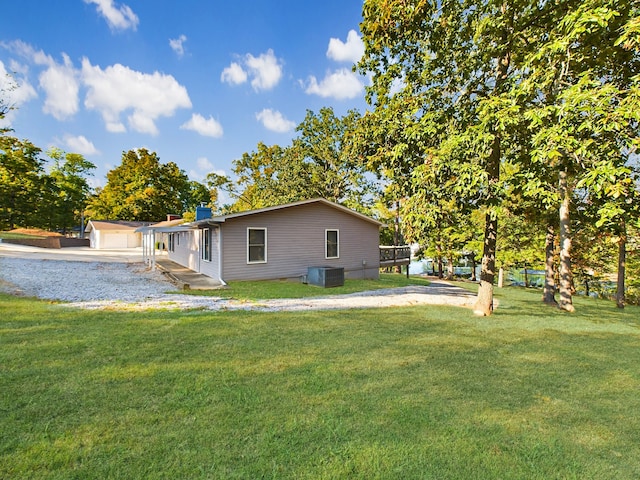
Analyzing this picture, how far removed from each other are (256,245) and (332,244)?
374cm

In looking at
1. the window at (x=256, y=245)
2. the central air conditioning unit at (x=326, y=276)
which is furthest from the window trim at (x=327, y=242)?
the window at (x=256, y=245)

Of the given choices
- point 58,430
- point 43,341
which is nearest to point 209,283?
point 43,341

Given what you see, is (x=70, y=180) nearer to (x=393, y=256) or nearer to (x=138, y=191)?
(x=138, y=191)

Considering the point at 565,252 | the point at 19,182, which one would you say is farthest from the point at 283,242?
the point at 19,182

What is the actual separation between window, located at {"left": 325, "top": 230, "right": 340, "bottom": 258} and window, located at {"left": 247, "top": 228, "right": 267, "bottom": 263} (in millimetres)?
3044

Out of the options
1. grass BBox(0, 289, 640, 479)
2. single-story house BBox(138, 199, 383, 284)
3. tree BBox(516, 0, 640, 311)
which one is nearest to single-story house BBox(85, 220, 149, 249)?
single-story house BBox(138, 199, 383, 284)

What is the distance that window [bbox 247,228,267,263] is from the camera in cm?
1238

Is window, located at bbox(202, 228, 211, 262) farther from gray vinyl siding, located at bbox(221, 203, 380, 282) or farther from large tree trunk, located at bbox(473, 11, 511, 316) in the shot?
large tree trunk, located at bbox(473, 11, 511, 316)

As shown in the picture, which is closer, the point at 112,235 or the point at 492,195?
the point at 492,195

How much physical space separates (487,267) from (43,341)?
856 cm

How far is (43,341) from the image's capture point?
451 centimetres

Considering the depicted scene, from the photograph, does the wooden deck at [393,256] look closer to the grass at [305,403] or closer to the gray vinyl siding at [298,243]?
the gray vinyl siding at [298,243]

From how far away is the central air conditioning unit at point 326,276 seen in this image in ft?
40.7

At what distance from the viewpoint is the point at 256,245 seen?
12.5m
